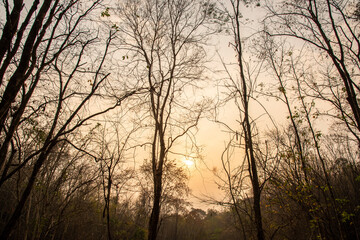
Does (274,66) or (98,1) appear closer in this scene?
(98,1)

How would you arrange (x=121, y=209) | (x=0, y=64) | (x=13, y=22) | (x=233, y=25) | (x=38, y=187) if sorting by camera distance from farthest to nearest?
(x=121, y=209) < (x=38, y=187) < (x=233, y=25) < (x=13, y=22) < (x=0, y=64)

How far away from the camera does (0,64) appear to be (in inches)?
72.4

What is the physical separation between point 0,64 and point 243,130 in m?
3.90

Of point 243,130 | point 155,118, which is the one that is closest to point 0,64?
point 155,118

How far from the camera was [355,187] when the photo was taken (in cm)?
1294

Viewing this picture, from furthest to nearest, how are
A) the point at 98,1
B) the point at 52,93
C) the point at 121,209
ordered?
1. the point at 121,209
2. the point at 52,93
3. the point at 98,1

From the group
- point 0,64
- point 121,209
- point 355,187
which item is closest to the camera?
point 0,64

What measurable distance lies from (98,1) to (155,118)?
9.43 ft

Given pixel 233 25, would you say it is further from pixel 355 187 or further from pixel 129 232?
pixel 129 232

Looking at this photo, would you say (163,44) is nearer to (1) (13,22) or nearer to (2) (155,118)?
(2) (155,118)

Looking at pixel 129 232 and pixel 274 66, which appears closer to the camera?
pixel 274 66

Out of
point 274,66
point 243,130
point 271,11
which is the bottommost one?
point 243,130

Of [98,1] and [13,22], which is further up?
[98,1]

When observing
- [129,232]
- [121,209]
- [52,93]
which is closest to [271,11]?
[52,93]
